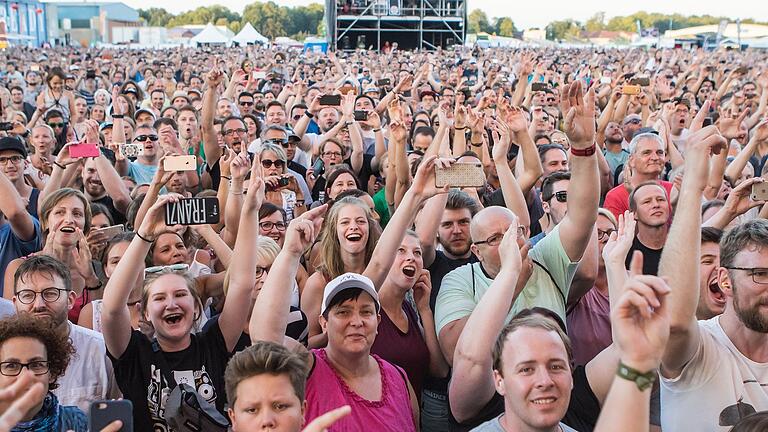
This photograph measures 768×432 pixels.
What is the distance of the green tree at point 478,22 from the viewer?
8300cm

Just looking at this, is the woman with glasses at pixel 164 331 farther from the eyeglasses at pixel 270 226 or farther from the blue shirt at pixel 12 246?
the blue shirt at pixel 12 246

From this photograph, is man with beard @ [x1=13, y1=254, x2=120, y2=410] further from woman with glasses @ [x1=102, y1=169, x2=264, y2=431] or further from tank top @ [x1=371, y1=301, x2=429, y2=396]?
tank top @ [x1=371, y1=301, x2=429, y2=396]

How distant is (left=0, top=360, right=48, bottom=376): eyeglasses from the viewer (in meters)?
2.83

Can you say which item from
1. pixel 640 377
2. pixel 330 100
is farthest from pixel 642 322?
pixel 330 100

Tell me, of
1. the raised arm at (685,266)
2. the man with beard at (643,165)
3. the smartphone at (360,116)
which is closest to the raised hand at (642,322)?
the raised arm at (685,266)

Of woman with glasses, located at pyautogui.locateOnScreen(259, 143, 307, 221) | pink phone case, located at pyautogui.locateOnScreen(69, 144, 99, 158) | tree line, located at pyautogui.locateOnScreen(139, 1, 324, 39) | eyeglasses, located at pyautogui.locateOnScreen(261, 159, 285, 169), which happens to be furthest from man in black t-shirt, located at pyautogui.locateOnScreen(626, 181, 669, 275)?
tree line, located at pyautogui.locateOnScreen(139, 1, 324, 39)

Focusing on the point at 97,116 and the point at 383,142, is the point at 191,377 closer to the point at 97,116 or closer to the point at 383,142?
the point at 383,142

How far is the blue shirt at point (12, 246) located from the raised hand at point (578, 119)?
3018 mm

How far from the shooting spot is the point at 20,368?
2850mm

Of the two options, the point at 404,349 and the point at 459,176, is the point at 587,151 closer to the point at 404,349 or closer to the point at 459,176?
the point at 459,176

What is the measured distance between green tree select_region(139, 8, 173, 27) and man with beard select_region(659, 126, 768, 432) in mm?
109077

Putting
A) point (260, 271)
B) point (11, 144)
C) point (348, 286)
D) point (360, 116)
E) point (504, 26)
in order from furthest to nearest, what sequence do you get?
point (504, 26), point (360, 116), point (11, 144), point (260, 271), point (348, 286)

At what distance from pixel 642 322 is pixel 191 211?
2.13 meters

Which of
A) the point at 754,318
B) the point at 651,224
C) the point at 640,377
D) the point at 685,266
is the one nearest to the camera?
the point at 640,377
